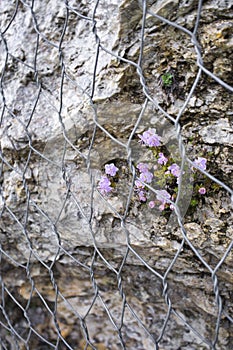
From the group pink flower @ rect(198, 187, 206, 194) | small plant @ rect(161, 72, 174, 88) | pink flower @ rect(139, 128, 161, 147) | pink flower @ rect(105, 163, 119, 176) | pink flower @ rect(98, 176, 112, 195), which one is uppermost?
small plant @ rect(161, 72, 174, 88)

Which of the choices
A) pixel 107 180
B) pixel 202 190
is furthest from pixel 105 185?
pixel 202 190

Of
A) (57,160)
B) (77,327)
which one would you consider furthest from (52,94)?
(77,327)

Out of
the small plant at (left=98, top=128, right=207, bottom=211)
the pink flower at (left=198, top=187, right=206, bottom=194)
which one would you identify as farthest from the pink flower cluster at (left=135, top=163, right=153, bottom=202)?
the pink flower at (left=198, top=187, right=206, bottom=194)

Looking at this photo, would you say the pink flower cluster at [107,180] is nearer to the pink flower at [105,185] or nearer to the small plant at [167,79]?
the pink flower at [105,185]

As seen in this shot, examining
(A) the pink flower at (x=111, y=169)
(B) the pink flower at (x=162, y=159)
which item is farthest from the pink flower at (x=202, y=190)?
(A) the pink flower at (x=111, y=169)

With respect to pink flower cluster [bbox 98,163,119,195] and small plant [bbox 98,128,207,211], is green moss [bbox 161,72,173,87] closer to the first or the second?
small plant [bbox 98,128,207,211]

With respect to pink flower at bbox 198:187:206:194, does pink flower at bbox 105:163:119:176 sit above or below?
above

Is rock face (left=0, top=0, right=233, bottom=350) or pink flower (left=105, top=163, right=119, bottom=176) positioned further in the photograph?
pink flower (left=105, top=163, right=119, bottom=176)

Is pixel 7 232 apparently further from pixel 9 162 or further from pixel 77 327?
pixel 77 327

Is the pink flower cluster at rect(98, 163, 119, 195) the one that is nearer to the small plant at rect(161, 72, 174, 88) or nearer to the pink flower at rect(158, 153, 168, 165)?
the pink flower at rect(158, 153, 168, 165)
